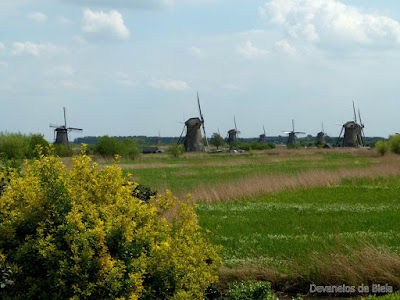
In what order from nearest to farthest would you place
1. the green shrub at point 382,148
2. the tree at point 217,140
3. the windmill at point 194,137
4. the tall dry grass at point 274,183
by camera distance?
1. the tall dry grass at point 274,183
2. the green shrub at point 382,148
3. the windmill at point 194,137
4. the tree at point 217,140

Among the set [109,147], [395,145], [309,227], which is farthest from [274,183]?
[395,145]

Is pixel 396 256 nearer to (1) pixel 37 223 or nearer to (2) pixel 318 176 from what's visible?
(1) pixel 37 223

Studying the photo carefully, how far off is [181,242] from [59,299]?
186 cm

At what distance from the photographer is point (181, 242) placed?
714 centimetres

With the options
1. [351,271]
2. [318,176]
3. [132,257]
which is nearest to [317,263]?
[351,271]

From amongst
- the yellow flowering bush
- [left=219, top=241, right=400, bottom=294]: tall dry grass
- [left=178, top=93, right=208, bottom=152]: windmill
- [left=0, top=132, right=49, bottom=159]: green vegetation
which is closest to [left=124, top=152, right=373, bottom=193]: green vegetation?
[left=0, top=132, right=49, bottom=159]: green vegetation

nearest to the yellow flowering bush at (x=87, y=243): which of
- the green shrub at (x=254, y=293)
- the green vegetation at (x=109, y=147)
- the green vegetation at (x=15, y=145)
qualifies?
the green shrub at (x=254, y=293)

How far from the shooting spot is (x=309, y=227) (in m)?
17.1

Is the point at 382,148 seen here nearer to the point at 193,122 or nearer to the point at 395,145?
the point at 395,145

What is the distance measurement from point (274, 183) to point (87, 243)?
23.5 metres

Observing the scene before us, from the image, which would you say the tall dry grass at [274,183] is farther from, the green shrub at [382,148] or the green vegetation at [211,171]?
the green shrub at [382,148]

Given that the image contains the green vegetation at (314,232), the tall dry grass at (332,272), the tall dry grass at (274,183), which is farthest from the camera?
the tall dry grass at (274,183)

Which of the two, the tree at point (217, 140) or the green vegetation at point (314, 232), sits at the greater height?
the tree at point (217, 140)

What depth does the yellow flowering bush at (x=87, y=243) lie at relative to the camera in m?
6.07
